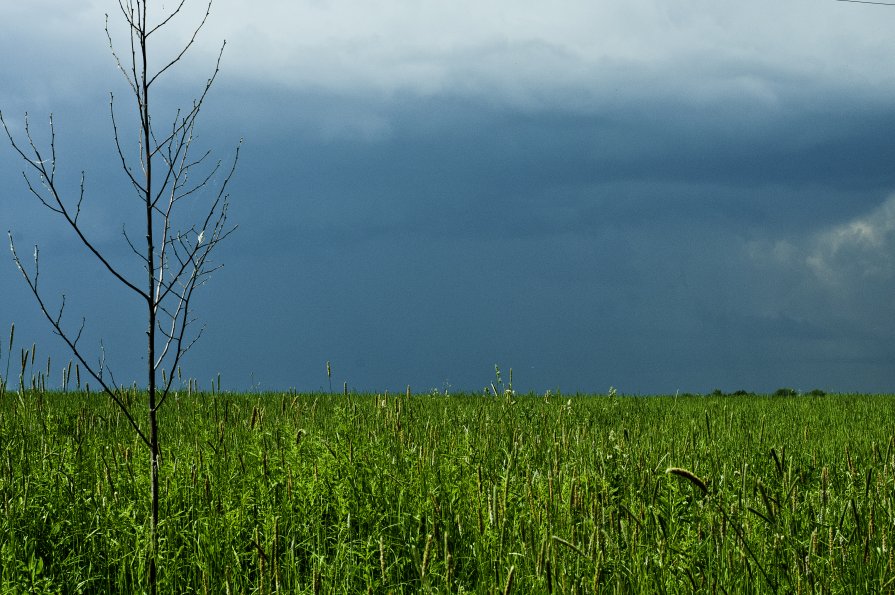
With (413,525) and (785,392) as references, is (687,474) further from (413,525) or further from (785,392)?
(785,392)

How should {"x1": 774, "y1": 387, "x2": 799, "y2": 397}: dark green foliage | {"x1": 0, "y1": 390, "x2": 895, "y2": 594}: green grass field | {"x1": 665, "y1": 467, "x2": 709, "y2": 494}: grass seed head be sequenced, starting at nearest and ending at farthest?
{"x1": 665, "y1": 467, "x2": 709, "y2": 494}: grass seed head
{"x1": 0, "y1": 390, "x2": 895, "y2": 594}: green grass field
{"x1": 774, "y1": 387, "x2": 799, "y2": 397}: dark green foliage

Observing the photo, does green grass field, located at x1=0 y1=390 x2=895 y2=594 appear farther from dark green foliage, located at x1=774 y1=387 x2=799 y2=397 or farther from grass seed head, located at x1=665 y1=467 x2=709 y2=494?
dark green foliage, located at x1=774 y1=387 x2=799 y2=397

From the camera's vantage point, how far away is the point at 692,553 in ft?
12.3

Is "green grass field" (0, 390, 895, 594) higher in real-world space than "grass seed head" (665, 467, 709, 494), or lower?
lower

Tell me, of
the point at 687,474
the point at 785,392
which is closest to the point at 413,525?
the point at 687,474

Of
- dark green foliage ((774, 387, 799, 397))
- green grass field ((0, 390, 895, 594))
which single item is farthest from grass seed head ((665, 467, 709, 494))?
dark green foliage ((774, 387, 799, 397))

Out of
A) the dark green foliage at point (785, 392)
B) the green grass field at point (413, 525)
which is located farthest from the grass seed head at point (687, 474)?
the dark green foliage at point (785, 392)

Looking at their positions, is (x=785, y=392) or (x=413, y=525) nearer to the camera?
(x=413, y=525)

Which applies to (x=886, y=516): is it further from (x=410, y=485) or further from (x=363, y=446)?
(x=363, y=446)

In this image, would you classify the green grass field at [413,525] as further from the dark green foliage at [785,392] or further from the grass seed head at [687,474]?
the dark green foliage at [785,392]

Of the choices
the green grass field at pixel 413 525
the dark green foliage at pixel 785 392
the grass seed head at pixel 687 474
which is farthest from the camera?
the dark green foliage at pixel 785 392

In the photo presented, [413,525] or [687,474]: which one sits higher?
[687,474]

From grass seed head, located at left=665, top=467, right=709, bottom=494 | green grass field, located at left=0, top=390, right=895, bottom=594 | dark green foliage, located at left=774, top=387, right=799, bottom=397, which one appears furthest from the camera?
dark green foliage, located at left=774, top=387, right=799, bottom=397

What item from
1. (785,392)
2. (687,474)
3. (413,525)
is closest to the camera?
(687,474)
